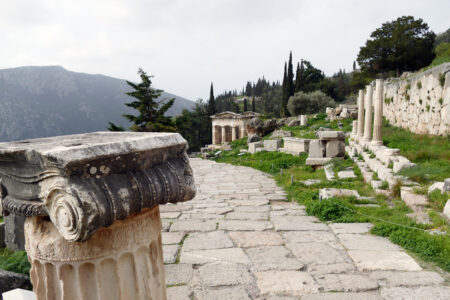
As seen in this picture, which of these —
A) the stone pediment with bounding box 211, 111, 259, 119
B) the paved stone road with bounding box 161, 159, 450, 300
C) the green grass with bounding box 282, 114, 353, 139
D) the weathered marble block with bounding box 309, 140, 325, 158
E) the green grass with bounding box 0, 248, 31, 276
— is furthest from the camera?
the stone pediment with bounding box 211, 111, 259, 119

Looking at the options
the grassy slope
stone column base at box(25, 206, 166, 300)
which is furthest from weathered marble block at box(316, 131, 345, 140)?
stone column base at box(25, 206, 166, 300)

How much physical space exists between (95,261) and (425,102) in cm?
1265

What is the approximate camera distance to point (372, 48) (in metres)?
31.8

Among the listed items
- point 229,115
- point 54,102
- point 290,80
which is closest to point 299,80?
point 290,80

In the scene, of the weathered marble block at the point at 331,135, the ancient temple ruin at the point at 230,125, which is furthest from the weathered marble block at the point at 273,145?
the ancient temple ruin at the point at 230,125

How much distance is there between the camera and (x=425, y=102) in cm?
1153

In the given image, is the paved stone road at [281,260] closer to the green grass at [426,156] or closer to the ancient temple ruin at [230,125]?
the green grass at [426,156]

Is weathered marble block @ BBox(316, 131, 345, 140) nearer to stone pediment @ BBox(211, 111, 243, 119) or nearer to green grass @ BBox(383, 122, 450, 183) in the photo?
green grass @ BBox(383, 122, 450, 183)

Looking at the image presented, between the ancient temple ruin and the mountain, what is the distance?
3792 inches

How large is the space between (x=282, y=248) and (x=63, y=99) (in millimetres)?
164017

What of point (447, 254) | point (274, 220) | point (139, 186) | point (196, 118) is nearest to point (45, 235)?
point (139, 186)

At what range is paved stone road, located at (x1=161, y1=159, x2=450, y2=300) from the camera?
3139mm

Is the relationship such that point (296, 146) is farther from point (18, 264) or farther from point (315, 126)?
point (18, 264)

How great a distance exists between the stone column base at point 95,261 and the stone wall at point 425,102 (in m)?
10.5
